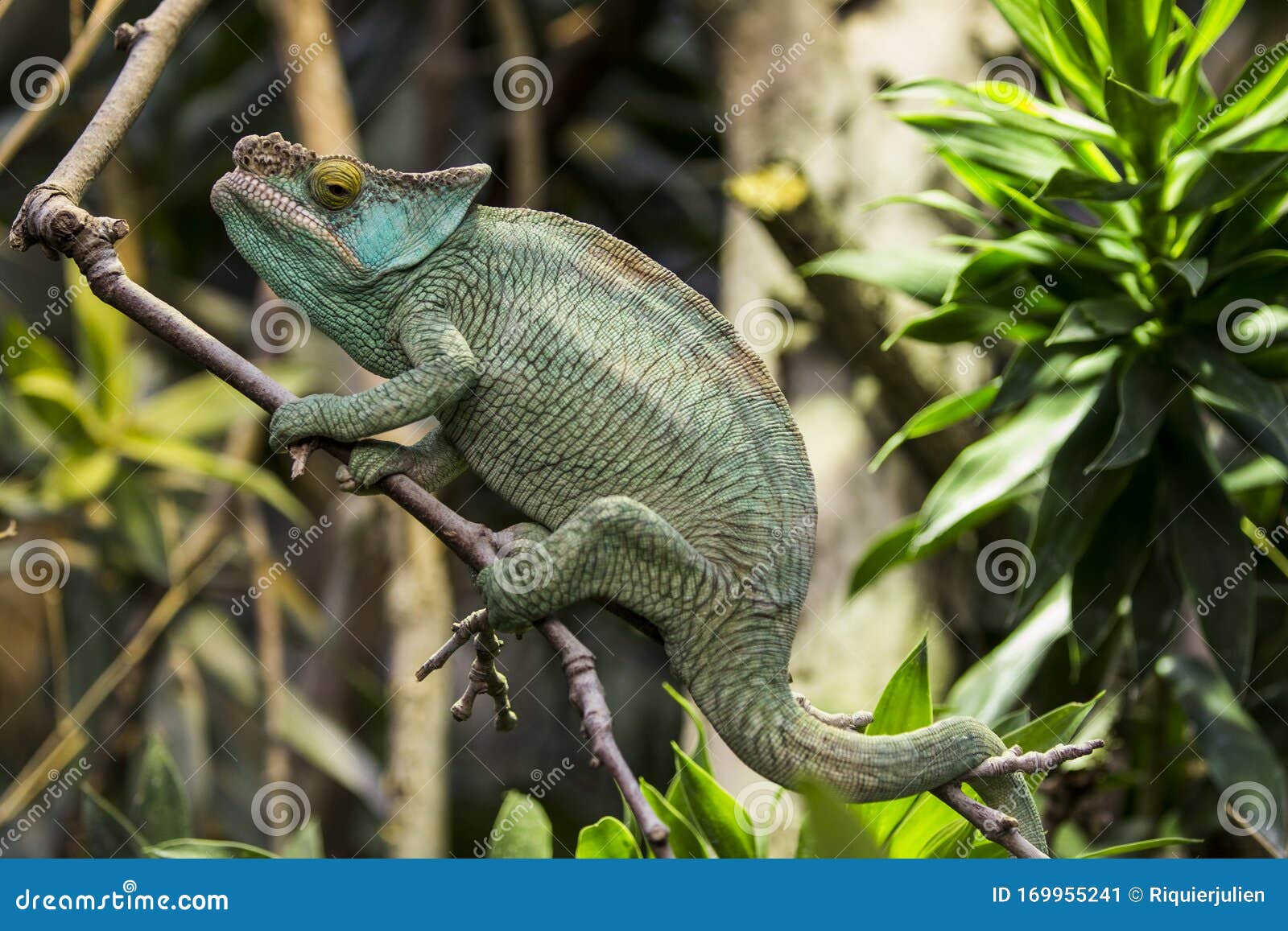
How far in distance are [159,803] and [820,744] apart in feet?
5.93

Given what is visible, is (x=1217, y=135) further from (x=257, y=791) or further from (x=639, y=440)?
(x=257, y=791)

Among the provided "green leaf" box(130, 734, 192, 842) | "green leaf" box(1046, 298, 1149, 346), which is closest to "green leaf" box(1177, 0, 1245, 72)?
"green leaf" box(1046, 298, 1149, 346)

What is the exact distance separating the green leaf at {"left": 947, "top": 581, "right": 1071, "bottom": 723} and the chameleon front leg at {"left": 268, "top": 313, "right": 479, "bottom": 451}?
4.81ft

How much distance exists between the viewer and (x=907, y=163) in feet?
11.0

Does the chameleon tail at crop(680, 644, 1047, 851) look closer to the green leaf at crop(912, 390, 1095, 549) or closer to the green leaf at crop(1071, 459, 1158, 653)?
the green leaf at crop(912, 390, 1095, 549)

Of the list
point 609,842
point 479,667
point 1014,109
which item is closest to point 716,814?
point 609,842

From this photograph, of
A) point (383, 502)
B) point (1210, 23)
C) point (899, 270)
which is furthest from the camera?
point (383, 502)

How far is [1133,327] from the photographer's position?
7.71 feet

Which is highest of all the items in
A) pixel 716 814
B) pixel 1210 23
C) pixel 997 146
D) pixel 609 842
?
pixel 1210 23

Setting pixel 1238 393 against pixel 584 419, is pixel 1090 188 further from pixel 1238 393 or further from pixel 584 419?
pixel 584 419

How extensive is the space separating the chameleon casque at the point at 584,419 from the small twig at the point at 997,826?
0.13ft

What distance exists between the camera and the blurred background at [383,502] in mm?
3117

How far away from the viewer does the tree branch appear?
1445 mm

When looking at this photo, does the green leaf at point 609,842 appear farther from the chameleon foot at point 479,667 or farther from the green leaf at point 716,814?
the chameleon foot at point 479,667
